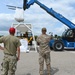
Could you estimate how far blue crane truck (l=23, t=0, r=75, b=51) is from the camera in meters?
22.2

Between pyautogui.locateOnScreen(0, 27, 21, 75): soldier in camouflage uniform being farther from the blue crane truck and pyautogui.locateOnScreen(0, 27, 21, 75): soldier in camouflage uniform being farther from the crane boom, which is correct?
the crane boom

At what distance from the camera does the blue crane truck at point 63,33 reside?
22234 millimetres

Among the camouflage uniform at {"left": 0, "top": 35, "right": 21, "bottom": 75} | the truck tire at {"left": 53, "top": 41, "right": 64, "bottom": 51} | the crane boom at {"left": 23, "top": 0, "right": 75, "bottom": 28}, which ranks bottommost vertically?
the truck tire at {"left": 53, "top": 41, "right": 64, "bottom": 51}

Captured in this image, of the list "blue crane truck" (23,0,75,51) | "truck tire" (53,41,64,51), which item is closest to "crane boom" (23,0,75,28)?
"blue crane truck" (23,0,75,51)

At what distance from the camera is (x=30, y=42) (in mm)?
25719

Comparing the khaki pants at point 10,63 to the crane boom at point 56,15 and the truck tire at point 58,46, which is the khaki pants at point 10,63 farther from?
the crane boom at point 56,15

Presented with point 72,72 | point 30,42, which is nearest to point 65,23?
point 30,42

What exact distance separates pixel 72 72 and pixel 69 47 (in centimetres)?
1291

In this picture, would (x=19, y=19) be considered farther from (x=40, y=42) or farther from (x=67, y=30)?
(x=40, y=42)

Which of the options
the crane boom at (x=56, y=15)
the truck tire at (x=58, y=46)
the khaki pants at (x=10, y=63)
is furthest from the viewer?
the crane boom at (x=56, y=15)

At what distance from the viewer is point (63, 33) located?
2427cm

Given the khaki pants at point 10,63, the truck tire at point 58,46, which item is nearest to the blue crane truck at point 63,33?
the truck tire at point 58,46

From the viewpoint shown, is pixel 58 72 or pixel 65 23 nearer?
pixel 58 72

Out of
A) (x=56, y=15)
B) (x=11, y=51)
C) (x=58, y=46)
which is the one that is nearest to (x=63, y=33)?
(x=56, y=15)
